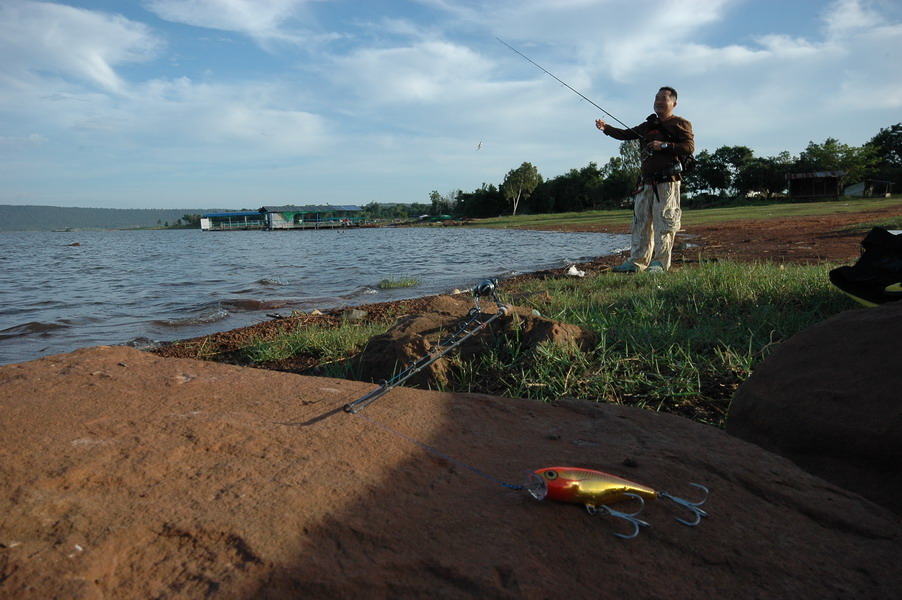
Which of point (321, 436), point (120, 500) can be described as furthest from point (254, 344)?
point (120, 500)

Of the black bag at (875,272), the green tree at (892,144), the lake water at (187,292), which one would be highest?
the green tree at (892,144)

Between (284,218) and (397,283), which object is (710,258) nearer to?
→ (397,283)

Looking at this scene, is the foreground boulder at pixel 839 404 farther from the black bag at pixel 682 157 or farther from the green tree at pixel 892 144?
the green tree at pixel 892 144

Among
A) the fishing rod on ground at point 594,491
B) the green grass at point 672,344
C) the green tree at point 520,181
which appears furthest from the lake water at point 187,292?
the green tree at point 520,181

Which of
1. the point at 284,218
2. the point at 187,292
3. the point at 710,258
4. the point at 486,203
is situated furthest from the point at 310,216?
the point at 710,258

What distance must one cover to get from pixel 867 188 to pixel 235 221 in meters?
78.5

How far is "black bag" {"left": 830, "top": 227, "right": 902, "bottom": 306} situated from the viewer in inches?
137

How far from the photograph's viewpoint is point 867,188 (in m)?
40.7

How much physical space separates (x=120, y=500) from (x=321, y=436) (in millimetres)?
529

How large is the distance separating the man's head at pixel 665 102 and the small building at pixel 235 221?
84414 mm

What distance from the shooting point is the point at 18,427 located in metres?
1.53

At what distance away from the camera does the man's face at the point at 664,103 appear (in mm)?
6324

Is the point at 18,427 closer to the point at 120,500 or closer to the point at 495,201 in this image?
the point at 120,500

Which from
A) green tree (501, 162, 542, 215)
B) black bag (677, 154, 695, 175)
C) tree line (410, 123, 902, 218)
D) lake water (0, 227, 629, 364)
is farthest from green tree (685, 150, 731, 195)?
black bag (677, 154, 695, 175)
